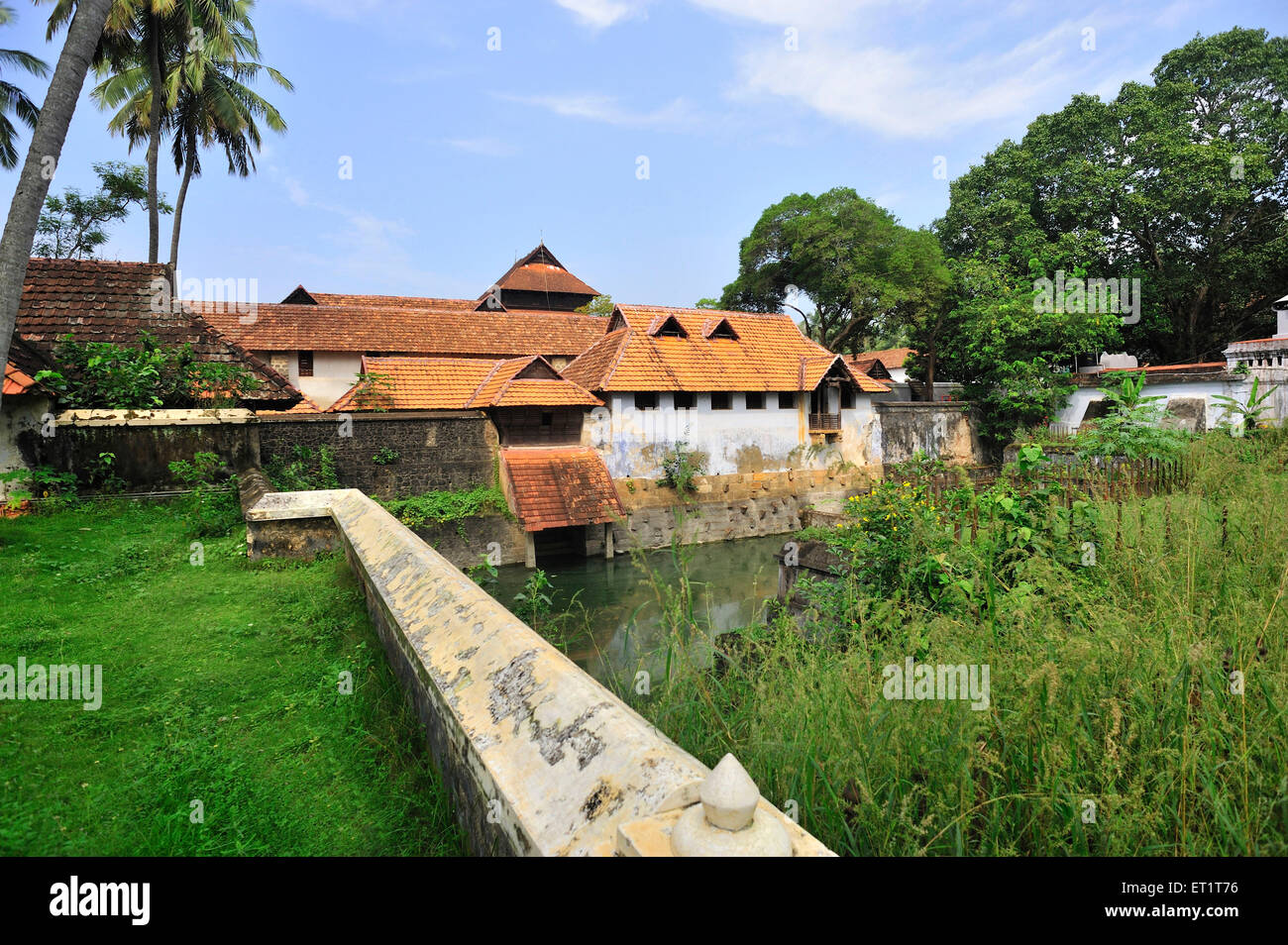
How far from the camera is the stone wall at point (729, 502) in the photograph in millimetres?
16328

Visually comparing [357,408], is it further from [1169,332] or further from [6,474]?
[1169,332]

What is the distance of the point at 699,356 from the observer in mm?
18453

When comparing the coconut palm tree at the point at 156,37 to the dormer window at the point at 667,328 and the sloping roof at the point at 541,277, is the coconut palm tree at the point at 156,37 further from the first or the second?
the sloping roof at the point at 541,277

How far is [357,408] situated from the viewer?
15188 mm

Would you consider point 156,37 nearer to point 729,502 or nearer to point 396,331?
point 396,331

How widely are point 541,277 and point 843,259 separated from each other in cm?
1657

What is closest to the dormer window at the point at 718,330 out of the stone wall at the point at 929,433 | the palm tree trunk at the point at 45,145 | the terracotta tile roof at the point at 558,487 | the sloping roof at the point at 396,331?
the stone wall at the point at 929,433

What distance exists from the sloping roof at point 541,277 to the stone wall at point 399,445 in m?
21.4

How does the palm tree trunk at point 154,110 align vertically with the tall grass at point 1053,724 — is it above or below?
above

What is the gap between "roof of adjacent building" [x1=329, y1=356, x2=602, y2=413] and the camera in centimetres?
1509

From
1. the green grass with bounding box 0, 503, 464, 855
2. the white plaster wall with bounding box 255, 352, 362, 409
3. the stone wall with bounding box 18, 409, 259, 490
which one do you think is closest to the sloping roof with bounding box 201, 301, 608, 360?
the white plaster wall with bounding box 255, 352, 362, 409

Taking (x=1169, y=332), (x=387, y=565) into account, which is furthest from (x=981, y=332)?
(x=387, y=565)
